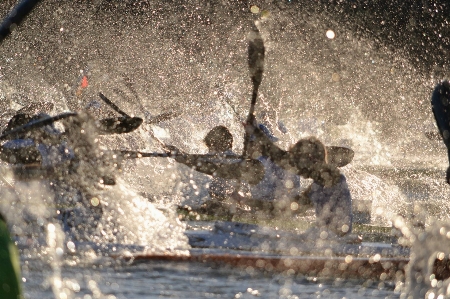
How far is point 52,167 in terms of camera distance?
28.2 feet

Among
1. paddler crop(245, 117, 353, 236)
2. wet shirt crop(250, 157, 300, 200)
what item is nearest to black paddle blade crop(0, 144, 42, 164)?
wet shirt crop(250, 157, 300, 200)

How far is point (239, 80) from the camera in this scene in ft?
70.4

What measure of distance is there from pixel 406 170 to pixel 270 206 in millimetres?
13055

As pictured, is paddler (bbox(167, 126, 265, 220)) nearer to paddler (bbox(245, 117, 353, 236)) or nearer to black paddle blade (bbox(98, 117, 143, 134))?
paddler (bbox(245, 117, 353, 236))

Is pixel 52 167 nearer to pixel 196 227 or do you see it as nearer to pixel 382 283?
pixel 196 227

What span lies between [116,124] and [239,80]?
10.6 m

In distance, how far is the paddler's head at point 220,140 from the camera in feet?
26.8

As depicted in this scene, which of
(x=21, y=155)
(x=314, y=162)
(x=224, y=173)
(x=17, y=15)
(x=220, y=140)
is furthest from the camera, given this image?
(x=21, y=155)

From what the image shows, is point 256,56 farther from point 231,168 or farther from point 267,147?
point 231,168

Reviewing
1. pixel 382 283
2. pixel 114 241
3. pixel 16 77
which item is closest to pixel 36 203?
pixel 114 241

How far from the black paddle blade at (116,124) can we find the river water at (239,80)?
0.40 m

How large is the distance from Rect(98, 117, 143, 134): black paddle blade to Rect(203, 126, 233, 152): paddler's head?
98.2 inches

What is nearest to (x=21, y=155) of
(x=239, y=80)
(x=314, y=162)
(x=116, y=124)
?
(x=116, y=124)

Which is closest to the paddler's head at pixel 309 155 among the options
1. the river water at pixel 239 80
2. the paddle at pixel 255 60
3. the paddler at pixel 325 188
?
the paddler at pixel 325 188
